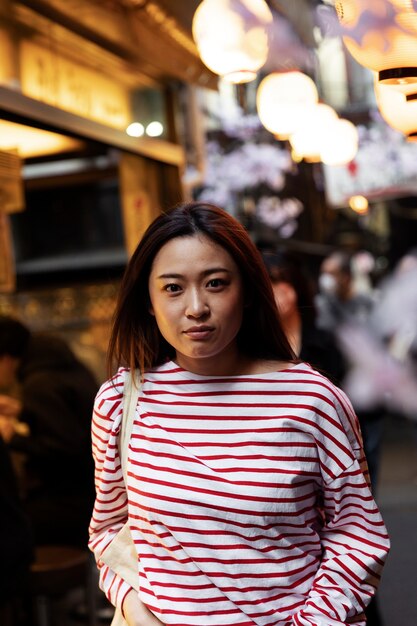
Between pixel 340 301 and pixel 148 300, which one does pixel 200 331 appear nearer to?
pixel 148 300

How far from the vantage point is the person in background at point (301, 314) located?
480 cm

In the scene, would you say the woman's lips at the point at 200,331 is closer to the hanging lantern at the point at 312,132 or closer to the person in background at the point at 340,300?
the hanging lantern at the point at 312,132

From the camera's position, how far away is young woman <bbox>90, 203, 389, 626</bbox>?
85.8 inches

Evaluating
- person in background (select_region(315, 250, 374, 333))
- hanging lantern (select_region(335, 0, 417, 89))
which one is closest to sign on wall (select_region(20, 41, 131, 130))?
hanging lantern (select_region(335, 0, 417, 89))

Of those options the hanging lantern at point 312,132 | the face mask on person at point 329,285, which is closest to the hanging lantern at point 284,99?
the hanging lantern at point 312,132

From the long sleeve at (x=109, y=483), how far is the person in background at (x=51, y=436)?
3.17 meters

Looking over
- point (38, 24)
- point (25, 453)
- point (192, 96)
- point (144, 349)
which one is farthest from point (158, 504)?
point (192, 96)

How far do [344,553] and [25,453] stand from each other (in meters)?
3.74

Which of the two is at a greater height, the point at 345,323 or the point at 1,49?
the point at 1,49

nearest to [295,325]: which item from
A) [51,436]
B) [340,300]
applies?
[51,436]

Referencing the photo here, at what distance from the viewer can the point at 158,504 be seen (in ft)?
7.34

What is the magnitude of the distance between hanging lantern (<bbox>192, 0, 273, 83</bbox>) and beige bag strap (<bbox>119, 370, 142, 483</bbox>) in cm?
318

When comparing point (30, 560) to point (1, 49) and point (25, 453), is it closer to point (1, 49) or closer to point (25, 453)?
point (25, 453)

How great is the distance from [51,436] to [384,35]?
3143 mm
